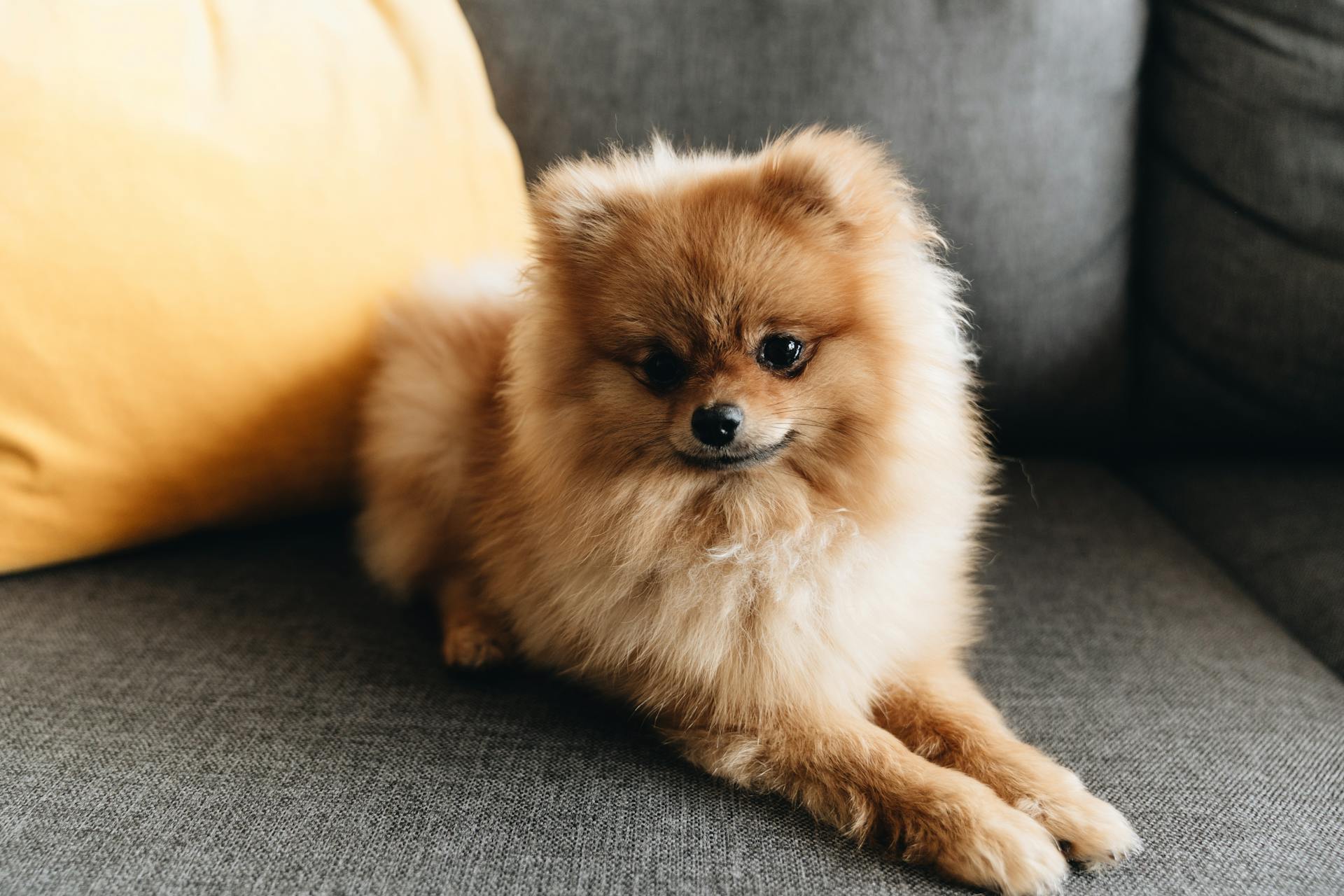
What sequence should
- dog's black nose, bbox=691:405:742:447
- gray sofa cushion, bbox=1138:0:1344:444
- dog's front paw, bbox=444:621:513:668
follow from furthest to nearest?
gray sofa cushion, bbox=1138:0:1344:444, dog's front paw, bbox=444:621:513:668, dog's black nose, bbox=691:405:742:447

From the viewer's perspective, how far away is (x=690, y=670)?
1.16m

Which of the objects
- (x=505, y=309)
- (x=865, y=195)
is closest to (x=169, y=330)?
(x=505, y=309)

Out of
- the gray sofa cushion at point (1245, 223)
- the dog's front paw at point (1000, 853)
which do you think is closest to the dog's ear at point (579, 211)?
the dog's front paw at point (1000, 853)

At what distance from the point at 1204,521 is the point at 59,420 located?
185 cm

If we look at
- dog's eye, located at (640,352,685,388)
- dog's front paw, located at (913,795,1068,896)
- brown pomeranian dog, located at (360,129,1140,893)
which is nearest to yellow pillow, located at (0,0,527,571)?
brown pomeranian dog, located at (360,129,1140,893)

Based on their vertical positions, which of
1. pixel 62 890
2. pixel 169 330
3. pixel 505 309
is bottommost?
pixel 62 890

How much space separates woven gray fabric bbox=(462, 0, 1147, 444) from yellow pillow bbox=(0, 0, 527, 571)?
155mm

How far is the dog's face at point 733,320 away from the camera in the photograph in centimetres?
110

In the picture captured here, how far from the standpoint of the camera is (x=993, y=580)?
152 centimetres

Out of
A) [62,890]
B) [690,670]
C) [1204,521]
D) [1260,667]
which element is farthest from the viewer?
[1204,521]

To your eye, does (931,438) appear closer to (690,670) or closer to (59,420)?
(690,670)

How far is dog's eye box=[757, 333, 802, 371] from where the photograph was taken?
112cm

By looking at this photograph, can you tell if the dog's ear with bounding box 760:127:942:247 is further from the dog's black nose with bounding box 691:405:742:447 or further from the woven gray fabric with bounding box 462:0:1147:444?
the woven gray fabric with bounding box 462:0:1147:444

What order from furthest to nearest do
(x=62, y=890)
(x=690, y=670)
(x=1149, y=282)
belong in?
(x=1149, y=282)
(x=690, y=670)
(x=62, y=890)
